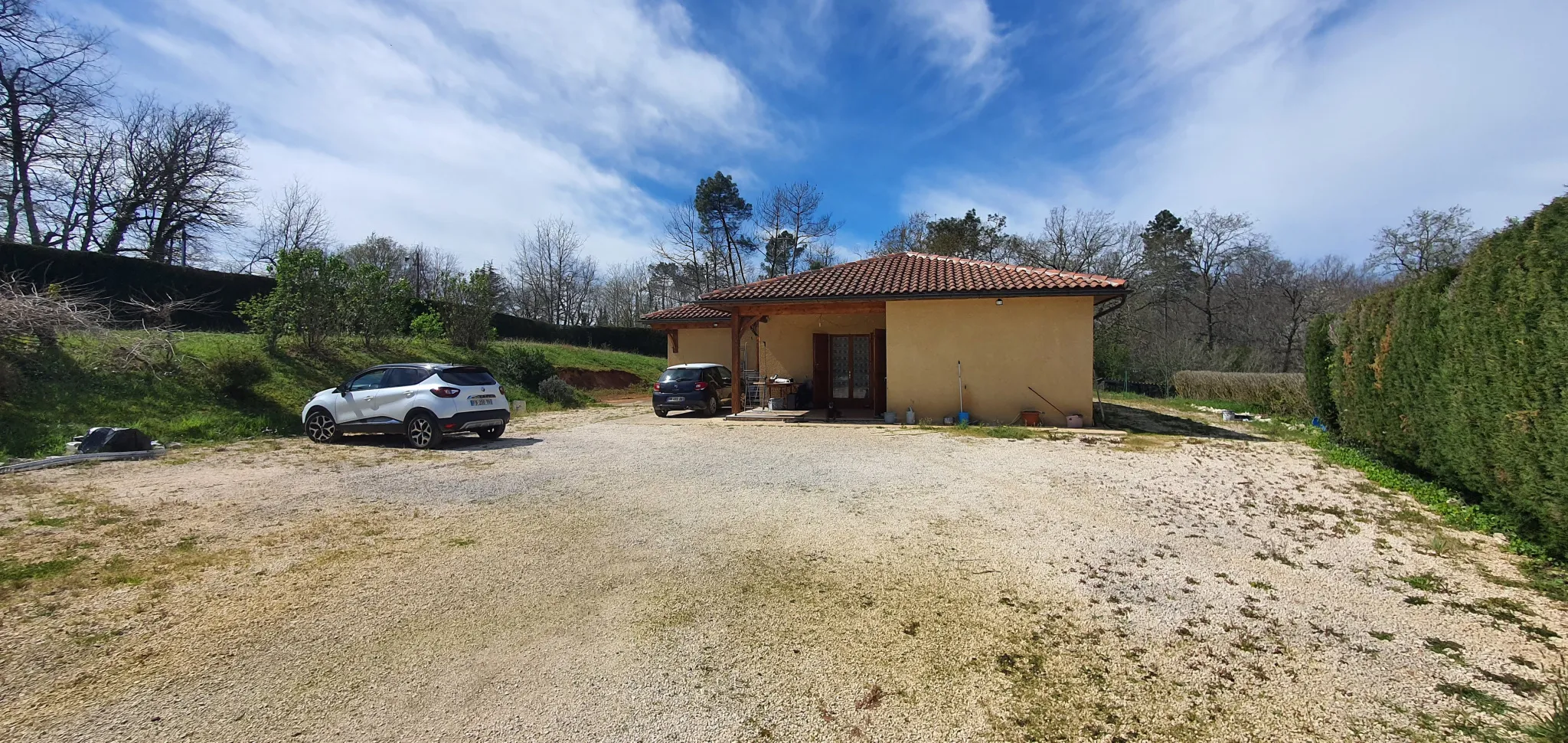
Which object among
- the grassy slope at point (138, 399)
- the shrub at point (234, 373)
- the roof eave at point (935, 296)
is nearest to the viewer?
the grassy slope at point (138, 399)

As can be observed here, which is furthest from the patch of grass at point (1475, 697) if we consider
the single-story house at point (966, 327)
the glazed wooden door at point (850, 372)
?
the glazed wooden door at point (850, 372)

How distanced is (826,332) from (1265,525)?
11115mm

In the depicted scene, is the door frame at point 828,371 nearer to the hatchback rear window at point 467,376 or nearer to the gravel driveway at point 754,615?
the hatchback rear window at point 467,376

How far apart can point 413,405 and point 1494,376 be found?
40.1ft

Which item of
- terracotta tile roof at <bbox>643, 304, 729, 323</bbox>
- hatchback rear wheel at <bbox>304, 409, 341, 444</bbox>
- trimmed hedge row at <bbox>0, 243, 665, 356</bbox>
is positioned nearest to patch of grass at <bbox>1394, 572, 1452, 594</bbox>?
hatchback rear wheel at <bbox>304, 409, 341, 444</bbox>

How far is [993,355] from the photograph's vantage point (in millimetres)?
12594

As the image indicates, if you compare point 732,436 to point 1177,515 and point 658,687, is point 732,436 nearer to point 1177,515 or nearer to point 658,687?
point 1177,515

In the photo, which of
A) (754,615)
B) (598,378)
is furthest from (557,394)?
(754,615)

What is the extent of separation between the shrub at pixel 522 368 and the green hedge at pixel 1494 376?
18.6m

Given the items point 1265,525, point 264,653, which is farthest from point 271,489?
point 1265,525

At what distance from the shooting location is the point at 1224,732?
91.7 inches

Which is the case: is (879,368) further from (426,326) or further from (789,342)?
(426,326)

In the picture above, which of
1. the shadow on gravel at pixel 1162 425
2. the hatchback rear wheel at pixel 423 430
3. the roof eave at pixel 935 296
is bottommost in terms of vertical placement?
the shadow on gravel at pixel 1162 425

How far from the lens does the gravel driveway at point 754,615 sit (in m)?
2.45
